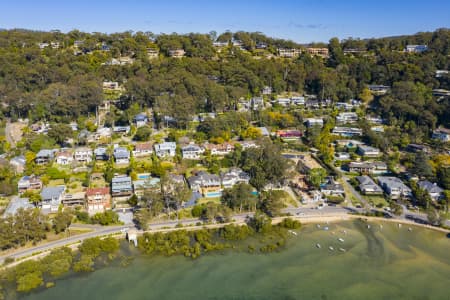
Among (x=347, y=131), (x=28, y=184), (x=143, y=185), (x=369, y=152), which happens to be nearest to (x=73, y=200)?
(x=28, y=184)

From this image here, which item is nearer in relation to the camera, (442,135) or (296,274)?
(296,274)

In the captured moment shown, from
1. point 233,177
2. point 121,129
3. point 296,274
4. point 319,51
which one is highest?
point 319,51

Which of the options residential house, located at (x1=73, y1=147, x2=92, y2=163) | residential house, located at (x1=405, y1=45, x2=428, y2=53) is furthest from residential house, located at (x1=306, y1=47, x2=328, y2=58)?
residential house, located at (x1=73, y1=147, x2=92, y2=163)

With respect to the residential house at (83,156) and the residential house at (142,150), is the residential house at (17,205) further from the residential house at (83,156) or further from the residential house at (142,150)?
the residential house at (142,150)

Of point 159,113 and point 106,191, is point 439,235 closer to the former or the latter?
point 106,191

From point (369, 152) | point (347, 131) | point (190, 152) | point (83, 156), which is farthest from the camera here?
point (347, 131)

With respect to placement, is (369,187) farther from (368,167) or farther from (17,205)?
(17,205)
